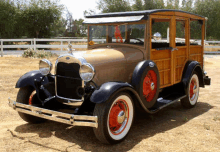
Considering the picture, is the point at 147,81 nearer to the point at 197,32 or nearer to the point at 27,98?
the point at 27,98

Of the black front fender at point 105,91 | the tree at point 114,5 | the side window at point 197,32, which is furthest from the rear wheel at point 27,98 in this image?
the tree at point 114,5

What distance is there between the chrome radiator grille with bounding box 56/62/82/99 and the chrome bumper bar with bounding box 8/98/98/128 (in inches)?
16.6

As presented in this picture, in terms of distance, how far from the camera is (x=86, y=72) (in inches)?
157

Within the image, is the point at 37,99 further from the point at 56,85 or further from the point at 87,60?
the point at 87,60

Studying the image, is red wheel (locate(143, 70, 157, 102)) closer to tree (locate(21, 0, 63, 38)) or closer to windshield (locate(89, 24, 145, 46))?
windshield (locate(89, 24, 145, 46))

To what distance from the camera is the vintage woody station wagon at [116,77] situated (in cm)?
395

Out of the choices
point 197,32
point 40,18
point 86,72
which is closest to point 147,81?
point 86,72

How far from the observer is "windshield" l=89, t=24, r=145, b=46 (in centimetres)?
506

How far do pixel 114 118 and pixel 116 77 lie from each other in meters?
0.89

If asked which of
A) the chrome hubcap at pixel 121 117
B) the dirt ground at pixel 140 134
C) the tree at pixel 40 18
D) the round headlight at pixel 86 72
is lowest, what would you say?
the dirt ground at pixel 140 134

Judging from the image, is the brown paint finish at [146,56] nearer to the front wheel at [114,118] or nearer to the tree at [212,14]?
the front wheel at [114,118]

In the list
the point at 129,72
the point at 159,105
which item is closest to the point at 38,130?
the point at 129,72

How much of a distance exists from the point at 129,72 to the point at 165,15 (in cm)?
142

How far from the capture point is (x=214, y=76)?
34.0ft
